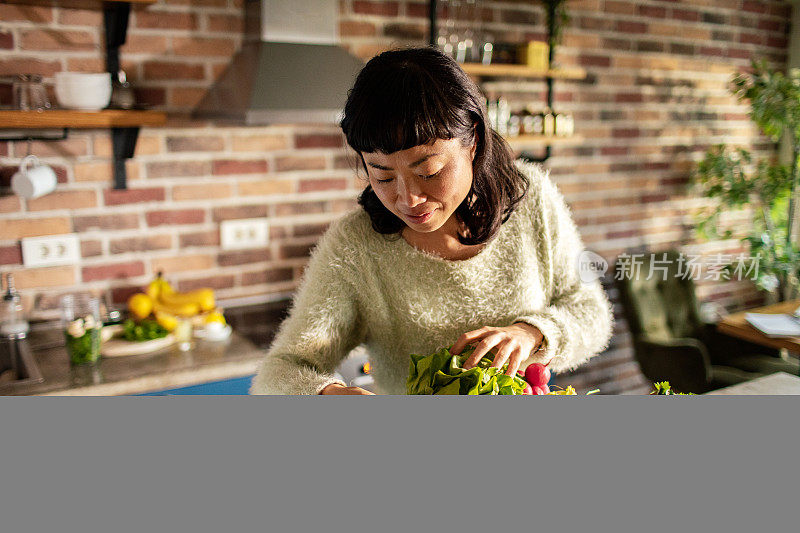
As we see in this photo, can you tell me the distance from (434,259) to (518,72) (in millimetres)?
1254

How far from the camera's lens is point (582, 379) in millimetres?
2225

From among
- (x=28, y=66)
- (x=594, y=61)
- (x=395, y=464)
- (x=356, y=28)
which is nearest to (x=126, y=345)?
(x=28, y=66)

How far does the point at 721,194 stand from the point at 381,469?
7.76 feet

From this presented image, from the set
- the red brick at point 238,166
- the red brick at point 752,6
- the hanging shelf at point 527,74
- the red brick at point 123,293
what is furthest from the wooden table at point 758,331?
the red brick at point 123,293

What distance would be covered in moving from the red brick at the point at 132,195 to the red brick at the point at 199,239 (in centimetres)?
10

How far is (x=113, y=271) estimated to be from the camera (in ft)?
4.83

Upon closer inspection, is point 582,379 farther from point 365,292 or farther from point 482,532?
point 482,532

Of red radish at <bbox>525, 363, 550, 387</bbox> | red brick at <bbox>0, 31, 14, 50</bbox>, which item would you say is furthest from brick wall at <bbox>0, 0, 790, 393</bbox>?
red radish at <bbox>525, 363, 550, 387</bbox>

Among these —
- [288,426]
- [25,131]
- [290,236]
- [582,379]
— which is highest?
[25,131]

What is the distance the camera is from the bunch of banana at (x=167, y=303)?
139cm

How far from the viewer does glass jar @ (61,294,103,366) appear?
119cm

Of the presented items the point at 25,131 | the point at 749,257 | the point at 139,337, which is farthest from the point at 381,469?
the point at 749,257

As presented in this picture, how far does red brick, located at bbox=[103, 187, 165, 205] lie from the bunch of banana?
17 centimetres

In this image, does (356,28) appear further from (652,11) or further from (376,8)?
(652,11)
